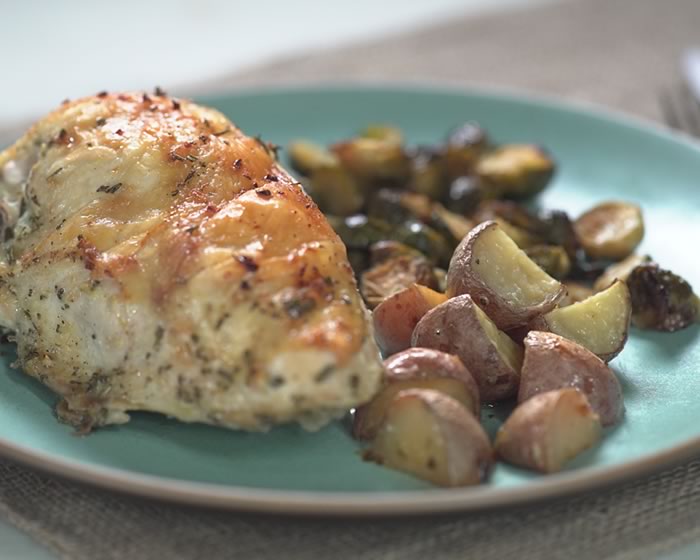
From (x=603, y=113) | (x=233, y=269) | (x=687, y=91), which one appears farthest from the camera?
(x=687, y=91)

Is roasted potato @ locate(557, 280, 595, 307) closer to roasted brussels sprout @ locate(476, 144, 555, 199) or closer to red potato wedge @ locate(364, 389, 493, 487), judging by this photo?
roasted brussels sprout @ locate(476, 144, 555, 199)

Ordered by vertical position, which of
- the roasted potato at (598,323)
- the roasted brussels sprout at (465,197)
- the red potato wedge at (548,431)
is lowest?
the roasted brussels sprout at (465,197)

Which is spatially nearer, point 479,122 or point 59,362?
point 59,362

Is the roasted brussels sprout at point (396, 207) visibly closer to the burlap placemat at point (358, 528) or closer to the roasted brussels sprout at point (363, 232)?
the roasted brussels sprout at point (363, 232)

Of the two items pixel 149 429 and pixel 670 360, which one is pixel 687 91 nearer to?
pixel 670 360

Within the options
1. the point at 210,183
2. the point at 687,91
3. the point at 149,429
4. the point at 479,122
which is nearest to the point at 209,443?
the point at 149,429

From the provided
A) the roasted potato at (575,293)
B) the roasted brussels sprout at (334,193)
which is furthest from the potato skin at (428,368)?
the roasted brussels sprout at (334,193)
